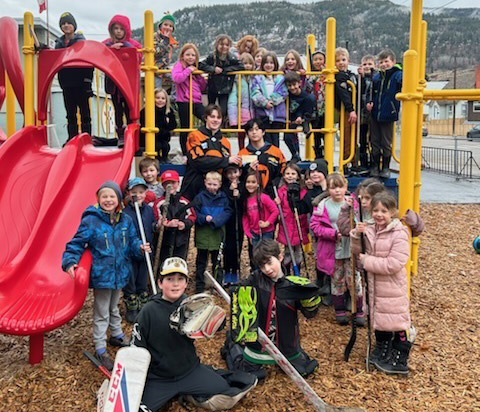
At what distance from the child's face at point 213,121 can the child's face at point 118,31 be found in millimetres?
1894

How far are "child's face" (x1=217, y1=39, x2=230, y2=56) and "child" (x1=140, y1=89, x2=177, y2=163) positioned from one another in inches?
32.7

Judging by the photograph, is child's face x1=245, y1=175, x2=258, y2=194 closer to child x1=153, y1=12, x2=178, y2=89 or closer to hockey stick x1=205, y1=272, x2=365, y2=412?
hockey stick x1=205, y1=272, x2=365, y2=412

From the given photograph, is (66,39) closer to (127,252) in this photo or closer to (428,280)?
(127,252)

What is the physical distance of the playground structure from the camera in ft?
13.0

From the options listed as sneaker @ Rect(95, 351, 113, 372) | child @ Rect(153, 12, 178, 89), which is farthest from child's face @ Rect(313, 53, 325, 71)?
sneaker @ Rect(95, 351, 113, 372)

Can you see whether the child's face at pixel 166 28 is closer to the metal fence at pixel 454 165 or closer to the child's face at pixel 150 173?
the child's face at pixel 150 173

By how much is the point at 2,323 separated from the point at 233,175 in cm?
262

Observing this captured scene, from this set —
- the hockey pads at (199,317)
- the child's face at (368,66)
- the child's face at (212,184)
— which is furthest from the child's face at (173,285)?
the child's face at (368,66)

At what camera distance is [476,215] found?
990 cm

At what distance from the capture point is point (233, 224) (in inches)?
222

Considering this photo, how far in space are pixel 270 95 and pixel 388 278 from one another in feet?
10.3

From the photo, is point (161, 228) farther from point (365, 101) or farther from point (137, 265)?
point (365, 101)

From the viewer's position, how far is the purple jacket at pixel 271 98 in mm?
6262

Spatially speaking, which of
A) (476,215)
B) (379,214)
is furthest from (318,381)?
(476,215)
